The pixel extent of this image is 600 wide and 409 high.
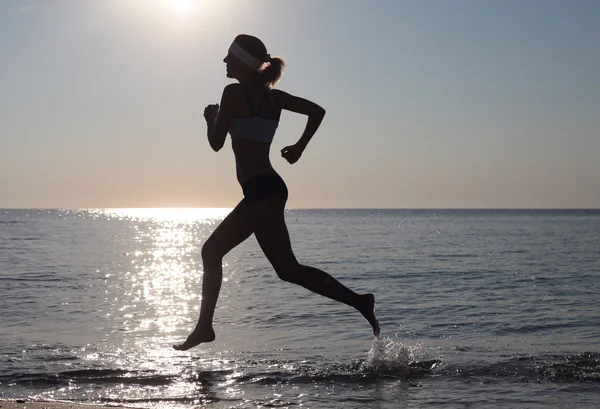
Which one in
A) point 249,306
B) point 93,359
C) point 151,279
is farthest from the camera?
point 151,279

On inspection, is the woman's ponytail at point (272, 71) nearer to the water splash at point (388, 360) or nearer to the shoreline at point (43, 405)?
the shoreline at point (43, 405)

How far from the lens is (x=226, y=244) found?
586cm

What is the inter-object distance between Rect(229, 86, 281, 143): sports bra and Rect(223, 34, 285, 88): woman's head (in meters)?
0.13

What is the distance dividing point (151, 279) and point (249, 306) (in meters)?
8.72

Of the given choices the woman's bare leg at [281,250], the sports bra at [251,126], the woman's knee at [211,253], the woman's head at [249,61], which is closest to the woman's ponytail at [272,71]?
the woman's head at [249,61]

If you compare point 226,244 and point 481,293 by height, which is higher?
point 226,244

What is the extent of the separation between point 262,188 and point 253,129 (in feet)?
1.38

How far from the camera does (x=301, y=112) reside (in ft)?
19.9

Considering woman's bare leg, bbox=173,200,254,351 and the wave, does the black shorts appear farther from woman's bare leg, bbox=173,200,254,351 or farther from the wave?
the wave

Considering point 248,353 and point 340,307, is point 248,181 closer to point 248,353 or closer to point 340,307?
point 248,353

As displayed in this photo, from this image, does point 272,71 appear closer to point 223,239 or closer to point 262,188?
point 262,188

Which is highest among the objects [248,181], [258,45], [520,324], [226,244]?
[258,45]

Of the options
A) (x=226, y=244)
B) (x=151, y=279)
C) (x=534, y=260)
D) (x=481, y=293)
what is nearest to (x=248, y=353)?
(x=226, y=244)

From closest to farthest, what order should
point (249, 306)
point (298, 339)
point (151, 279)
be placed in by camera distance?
1. point (298, 339)
2. point (249, 306)
3. point (151, 279)
